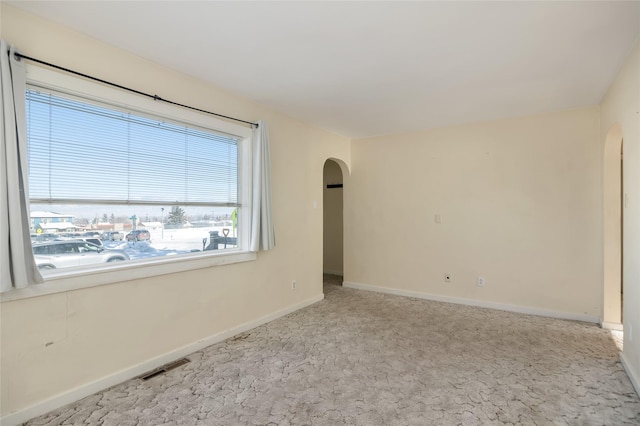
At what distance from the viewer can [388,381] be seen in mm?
2508

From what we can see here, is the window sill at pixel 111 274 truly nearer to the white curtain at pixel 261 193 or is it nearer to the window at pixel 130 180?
the window at pixel 130 180

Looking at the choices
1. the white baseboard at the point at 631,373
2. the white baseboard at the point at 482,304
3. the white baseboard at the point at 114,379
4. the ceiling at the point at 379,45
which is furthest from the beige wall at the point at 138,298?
the white baseboard at the point at 631,373

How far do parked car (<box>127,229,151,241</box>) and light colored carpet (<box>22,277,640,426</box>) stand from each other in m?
1.15

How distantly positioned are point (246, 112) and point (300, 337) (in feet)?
8.48

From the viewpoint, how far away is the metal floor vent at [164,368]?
2.59 metres

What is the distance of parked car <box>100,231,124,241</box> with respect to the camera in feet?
8.20

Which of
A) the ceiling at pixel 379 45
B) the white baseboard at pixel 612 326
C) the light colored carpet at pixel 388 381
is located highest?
the ceiling at pixel 379 45

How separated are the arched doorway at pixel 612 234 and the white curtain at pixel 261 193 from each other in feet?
12.7

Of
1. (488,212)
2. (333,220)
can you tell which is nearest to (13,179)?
(488,212)

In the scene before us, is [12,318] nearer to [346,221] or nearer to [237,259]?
[237,259]

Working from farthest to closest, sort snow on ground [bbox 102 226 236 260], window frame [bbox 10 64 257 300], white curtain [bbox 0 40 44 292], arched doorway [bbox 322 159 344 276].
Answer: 1. arched doorway [bbox 322 159 344 276]
2. snow on ground [bbox 102 226 236 260]
3. window frame [bbox 10 64 257 300]
4. white curtain [bbox 0 40 44 292]

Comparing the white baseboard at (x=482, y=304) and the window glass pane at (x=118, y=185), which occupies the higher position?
the window glass pane at (x=118, y=185)

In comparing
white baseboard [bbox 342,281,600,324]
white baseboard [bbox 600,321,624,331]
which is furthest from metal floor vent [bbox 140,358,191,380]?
white baseboard [bbox 600,321,624,331]

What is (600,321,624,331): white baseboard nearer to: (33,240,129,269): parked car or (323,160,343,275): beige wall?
(323,160,343,275): beige wall
